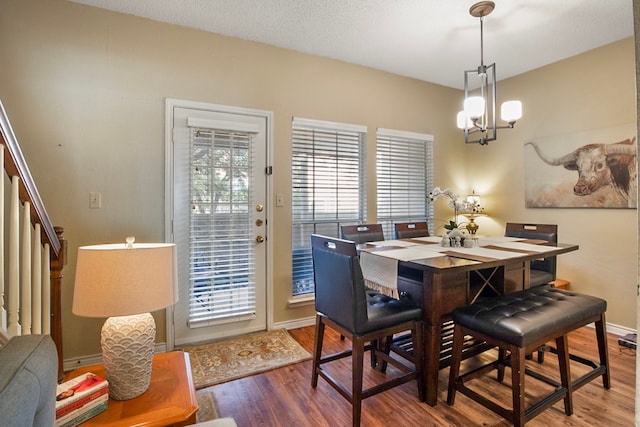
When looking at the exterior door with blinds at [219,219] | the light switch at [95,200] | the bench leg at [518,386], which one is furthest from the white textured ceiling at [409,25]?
the bench leg at [518,386]

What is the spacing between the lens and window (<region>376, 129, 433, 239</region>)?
148 inches

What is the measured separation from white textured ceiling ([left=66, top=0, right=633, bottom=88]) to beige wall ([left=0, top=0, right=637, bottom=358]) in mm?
160

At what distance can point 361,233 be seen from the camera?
9.68 ft

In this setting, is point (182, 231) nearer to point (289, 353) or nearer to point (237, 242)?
point (237, 242)

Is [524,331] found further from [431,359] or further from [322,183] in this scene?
[322,183]

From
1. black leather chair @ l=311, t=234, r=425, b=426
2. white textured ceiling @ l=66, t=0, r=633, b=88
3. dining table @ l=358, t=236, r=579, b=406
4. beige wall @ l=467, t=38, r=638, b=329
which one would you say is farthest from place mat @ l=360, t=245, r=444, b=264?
beige wall @ l=467, t=38, r=638, b=329

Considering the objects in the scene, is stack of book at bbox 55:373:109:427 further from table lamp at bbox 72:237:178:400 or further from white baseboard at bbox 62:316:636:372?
white baseboard at bbox 62:316:636:372

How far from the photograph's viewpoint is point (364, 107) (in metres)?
3.57

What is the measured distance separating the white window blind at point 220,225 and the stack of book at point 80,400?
156 cm

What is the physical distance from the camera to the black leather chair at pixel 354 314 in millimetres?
1707

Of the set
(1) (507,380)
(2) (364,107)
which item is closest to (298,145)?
(2) (364,107)

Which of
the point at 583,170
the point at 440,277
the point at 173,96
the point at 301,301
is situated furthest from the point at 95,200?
the point at 583,170

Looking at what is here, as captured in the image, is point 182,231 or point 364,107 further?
point 364,107

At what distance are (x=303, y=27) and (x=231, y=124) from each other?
1019 mm
